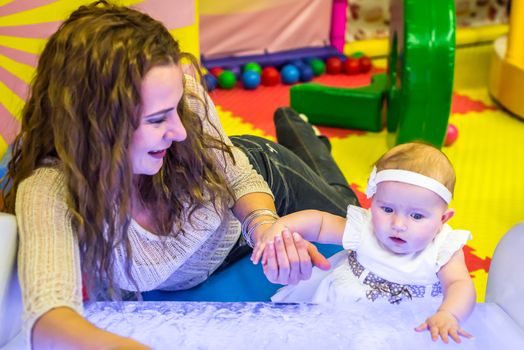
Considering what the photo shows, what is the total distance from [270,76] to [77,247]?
7.12ft

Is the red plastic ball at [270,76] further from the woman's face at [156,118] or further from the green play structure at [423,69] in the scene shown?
the woman's face at [156,118]

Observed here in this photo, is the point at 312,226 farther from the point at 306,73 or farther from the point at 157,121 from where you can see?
the point at 306,73

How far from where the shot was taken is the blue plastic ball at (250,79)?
296cm

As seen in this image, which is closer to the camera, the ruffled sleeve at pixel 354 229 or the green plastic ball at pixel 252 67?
the ruffled sleeve at pixel 354 229

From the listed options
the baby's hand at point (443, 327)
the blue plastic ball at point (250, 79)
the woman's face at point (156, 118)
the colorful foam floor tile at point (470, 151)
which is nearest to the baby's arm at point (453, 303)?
the baby's hand at point (443, 327)

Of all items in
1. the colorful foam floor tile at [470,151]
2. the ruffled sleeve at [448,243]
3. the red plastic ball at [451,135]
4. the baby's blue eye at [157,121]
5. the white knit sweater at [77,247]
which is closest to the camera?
the white knit sweater at [77,247]

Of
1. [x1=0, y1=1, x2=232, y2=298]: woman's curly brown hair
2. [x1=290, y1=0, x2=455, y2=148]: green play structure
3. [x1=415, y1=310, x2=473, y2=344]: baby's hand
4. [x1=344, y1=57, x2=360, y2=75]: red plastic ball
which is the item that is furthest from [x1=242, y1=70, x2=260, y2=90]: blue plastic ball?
[x1=415, y1=310, x2=473, y2=344]: baby's hand

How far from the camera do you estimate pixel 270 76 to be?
3029 mm

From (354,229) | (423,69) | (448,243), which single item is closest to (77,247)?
(354,229)

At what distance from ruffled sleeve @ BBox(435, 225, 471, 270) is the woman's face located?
1.39ft

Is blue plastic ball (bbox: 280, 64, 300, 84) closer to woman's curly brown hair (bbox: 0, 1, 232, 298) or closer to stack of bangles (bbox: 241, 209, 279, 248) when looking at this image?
stack of bangles (bbox: 241, 209, 279, 248)

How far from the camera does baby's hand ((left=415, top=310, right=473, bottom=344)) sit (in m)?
0.90

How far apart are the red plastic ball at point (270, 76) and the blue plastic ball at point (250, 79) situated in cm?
5

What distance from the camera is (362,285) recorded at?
1116 mm
